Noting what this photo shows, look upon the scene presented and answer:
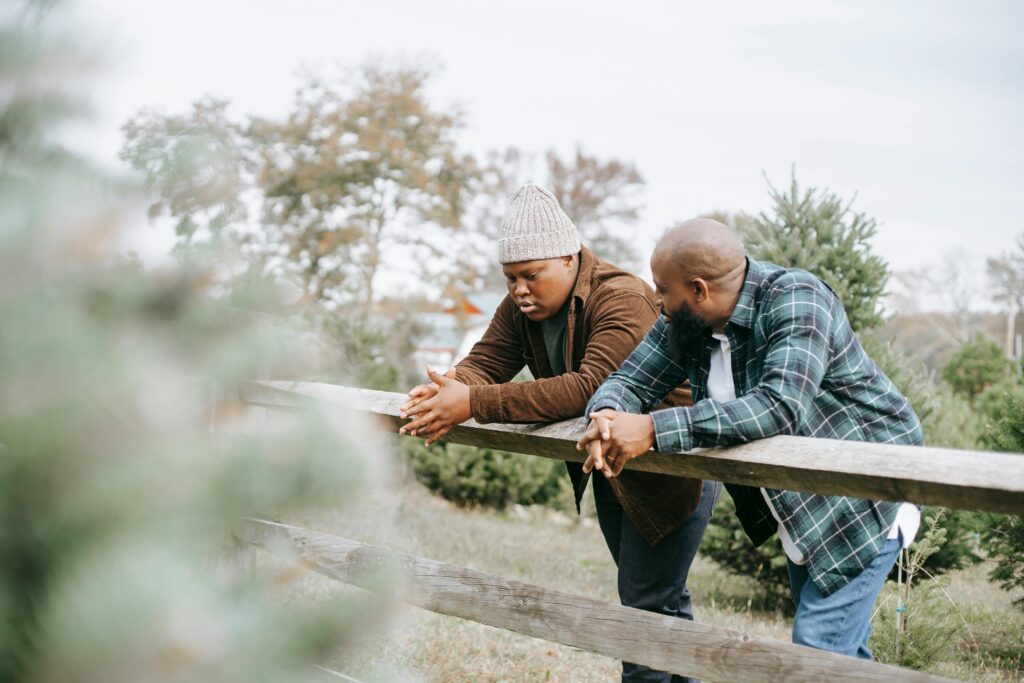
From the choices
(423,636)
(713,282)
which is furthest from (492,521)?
(713,282)

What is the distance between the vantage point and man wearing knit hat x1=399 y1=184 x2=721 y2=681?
285cm

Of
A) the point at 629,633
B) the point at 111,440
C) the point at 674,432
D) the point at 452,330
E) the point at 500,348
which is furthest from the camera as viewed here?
the point at 452,330

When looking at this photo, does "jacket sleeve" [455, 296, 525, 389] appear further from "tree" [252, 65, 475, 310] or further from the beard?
"tree" [252, 65, 475, 310]

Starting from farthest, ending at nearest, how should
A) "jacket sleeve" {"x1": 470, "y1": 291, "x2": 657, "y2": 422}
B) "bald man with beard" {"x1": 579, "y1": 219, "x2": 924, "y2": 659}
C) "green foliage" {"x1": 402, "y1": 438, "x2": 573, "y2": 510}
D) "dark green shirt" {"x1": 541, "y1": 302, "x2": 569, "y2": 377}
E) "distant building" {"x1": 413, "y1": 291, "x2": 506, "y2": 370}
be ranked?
"distant building" {"x1": 413, "y1": 291, "x2": 506, "y2": 370}
"green foliage" {"x1": 402, "y1": 438, "x2": 573, "y2": 510}
"dark green shirt" {"x1": 541, "y1": 302, "x2": 569, "y2": 377}
"jacket sleeve" {"x1": 470, "y1": 291, "x2": 657, "y2": 422}
"bald man with beard" {"x1": 579, "y1": 219, "x2": 924, "y2": 659}

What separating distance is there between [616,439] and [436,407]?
0.69 metres

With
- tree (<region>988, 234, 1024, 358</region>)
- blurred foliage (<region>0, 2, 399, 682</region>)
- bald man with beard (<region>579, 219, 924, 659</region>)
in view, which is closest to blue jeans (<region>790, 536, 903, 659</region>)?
bald man with beard (<region>579, 219, 924, 659</region>)

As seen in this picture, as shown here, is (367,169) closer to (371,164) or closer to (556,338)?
(371,164)

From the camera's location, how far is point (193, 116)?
633mm

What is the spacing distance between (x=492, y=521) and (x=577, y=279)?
719 centimetres

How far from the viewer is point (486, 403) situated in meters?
2.81

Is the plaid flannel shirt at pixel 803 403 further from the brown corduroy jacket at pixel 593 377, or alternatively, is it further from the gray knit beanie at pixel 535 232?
the gray knit beanie at pixel 535 232

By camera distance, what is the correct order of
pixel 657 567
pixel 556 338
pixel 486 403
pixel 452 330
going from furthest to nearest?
pixel 452 330, pixel 556 338, pixel 657 567, pixel 486 403

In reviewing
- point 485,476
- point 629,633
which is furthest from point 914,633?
point 485,476

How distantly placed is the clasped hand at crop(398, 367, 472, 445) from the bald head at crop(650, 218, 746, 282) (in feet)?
2.46
